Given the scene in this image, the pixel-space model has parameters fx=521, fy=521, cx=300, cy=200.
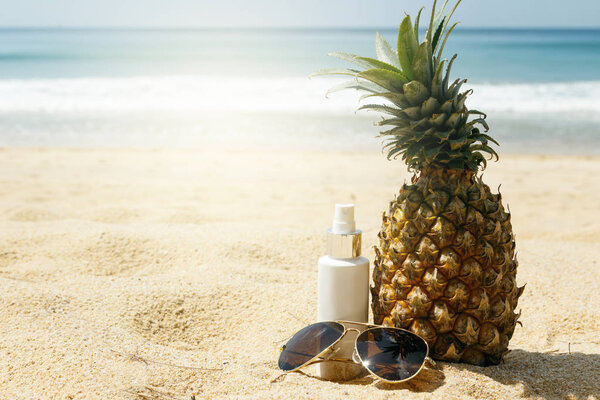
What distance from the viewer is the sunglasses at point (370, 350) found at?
1882mm

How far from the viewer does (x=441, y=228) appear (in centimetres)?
192

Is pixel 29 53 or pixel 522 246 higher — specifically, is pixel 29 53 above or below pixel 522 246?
above

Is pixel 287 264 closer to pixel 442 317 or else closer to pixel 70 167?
pixel 442 317

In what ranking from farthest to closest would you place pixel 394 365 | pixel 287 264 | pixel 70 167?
1. pixel 70 167
2. pixel 287 264
3. pixel 394 365

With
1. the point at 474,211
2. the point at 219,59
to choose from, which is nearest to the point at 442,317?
the point at 474,211

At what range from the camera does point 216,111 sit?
15273 millimetres

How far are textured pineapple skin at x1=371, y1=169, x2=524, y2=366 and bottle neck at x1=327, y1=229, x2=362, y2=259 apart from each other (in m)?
0.15

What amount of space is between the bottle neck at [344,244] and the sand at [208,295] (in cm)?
49

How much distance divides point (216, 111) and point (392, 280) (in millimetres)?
13849

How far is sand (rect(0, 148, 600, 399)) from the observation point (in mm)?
1931

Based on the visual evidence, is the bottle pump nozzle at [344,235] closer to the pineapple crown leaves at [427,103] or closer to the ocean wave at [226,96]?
the pineapple crown leaves at [427,103]

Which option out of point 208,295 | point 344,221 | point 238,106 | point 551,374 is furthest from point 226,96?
point 551,374

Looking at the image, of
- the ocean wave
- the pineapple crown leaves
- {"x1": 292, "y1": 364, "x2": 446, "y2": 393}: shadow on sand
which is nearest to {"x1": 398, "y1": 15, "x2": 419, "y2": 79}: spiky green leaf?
the pineapple crown leaves

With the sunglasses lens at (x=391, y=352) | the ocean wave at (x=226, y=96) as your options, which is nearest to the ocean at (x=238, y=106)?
the ocean wave at (x=226, y=96)
